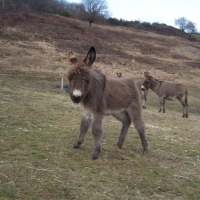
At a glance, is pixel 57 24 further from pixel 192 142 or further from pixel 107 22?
pixel 192 142

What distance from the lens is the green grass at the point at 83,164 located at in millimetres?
3463

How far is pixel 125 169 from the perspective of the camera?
14.7 ft

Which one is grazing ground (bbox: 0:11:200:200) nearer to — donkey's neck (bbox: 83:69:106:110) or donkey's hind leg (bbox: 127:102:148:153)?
donkey's hind leg (bbox: 127:102:148:153)

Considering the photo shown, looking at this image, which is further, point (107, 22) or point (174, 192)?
point (107, 22)

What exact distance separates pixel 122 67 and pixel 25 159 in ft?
99.7

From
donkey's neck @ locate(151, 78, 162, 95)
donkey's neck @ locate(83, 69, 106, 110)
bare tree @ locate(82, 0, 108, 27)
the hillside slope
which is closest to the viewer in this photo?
donkey's neck @ locate(83, 69, 106, 110)

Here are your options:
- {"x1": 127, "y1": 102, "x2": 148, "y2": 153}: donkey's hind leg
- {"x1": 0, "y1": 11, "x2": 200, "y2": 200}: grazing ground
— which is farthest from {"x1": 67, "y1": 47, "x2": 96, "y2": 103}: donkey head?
{"x1": 127, "y1": 102, "x2": 148, "y2": 153}: donkey's hind leg

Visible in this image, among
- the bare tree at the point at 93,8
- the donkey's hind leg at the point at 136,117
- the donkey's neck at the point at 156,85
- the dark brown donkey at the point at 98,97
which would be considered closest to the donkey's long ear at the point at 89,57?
the dark brown donkey at the point at 98,97

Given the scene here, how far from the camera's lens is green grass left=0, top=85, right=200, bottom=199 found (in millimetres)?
3463

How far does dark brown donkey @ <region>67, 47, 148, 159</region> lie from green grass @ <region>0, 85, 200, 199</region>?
431 mm

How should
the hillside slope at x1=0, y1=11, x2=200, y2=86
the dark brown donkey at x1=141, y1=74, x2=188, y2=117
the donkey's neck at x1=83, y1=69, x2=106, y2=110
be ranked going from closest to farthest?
the donkey's neck at x1=83, y1=69, x2=106, y2=110 → the dark brown donkey at x1=141, y1=74, x2=188, y2=117 → the hillside slope at x1=0, y1=11, x2=200, y2=86

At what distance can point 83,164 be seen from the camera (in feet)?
14.6

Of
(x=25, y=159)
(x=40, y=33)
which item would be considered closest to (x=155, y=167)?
(x=25, y=159)

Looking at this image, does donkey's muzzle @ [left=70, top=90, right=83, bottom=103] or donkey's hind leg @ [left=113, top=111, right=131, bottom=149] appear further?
donkey's hind leg @ [left=113, top=111, right=131, bottom=149]
